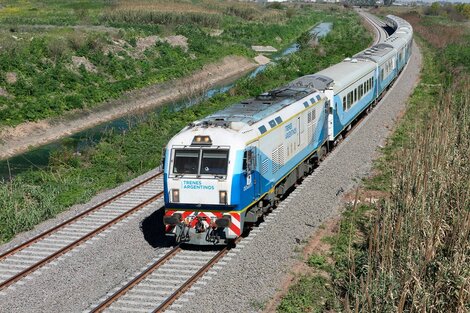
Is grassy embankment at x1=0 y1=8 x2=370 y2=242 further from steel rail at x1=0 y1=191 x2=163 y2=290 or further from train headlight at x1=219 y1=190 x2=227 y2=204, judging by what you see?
train headlight at x1=219 y1=190 x2=227 y2=204

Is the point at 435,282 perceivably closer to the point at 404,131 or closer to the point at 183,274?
the point at 183,274

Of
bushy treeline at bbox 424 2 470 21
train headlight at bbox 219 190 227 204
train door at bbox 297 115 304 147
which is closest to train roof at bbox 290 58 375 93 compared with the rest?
train door at bbox 297 115 304 147

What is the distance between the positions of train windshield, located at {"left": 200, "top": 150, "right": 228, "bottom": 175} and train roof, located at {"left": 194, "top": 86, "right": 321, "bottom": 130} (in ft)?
3.60

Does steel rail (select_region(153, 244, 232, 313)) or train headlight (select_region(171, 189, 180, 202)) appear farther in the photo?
train headlight (select_region(171, 189, 180, 202))

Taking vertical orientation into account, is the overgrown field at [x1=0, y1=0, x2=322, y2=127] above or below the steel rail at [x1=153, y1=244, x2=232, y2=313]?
below

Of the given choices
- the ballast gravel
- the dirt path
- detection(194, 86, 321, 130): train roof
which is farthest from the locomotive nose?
the dirt path

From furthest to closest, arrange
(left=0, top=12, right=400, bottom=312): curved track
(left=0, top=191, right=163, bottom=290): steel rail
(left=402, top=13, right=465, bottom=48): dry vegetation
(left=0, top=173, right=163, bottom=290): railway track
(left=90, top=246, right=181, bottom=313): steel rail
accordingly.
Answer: (left=402, top=13, right=465, bottom=48): dry vegetation → (left=0, top=173, right=163, bottom=290): railway track → (left=0, top=191, right=163, bottom=290): steel rail → (left=0, top=12, right=400, bottom=312): curved track → (left=90, top=246, right=181, bottom=313): steel rail

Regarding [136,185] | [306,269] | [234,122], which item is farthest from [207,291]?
[136,185]

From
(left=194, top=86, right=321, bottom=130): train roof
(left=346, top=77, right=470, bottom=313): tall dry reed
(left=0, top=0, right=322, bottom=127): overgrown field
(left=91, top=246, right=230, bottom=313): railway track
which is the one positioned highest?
(left=194, top=86, right=321, bottom=130): train roof

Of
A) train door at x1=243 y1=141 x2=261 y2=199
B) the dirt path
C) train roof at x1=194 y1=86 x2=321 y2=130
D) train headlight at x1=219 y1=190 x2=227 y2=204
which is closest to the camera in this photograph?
train headlight at x1=219 y1=190 x2=227 y2=204

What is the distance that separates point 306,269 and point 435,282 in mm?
4369

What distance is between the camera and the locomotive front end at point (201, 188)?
18.3 metres

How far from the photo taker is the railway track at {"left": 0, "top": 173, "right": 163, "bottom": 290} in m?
18.7

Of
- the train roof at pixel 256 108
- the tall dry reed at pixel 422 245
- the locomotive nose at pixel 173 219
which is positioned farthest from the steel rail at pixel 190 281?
the tall dry reed at pixel 422 245
